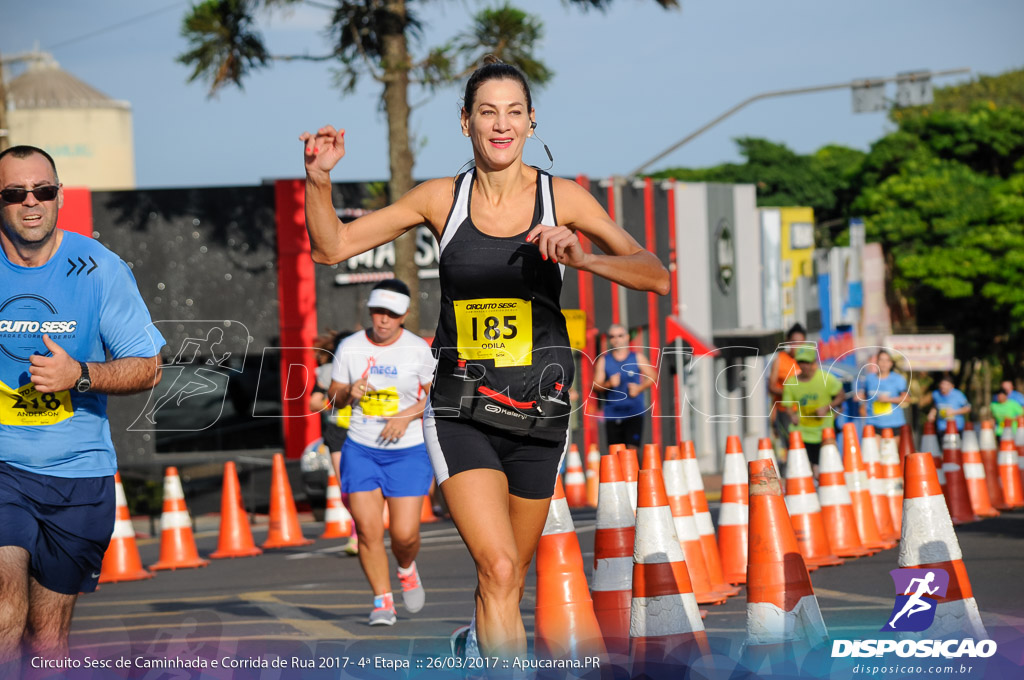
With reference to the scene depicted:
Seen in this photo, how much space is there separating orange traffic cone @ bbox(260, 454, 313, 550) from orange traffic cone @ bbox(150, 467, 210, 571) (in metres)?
1.49

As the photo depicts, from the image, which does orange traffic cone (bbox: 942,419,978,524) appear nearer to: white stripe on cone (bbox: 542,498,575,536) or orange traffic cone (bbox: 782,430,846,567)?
orange traffic cone (bbox: 782,430,846,567)

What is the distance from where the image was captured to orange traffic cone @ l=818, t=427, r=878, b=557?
10117 millimetres

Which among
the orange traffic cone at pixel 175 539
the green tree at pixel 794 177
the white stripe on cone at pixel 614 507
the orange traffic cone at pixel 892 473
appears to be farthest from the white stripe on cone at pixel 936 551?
the green tree at pixel 794 177

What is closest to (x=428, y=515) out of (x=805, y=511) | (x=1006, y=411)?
(x=805, y=511)

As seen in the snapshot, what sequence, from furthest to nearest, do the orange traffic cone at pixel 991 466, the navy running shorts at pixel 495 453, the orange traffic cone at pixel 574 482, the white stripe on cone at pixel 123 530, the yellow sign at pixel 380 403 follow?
the orange traffic cone at pixel 574 482 < the orange traffic cone at pixel 991 466 < the white stripe on cone at pixel 123 530 < the yellow sign at pixel 380 403 < the navy running shorts at pixel 495 453

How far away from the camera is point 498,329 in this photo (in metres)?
4.77

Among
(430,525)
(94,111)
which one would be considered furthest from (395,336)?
(94,111)

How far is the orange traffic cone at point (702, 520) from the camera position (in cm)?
847

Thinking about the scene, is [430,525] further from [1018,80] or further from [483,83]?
A: [1018,80]

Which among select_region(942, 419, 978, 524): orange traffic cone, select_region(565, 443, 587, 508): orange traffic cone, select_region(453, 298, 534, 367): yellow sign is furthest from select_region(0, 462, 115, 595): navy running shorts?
select_region(565, 443, 587, 508): orange traffic cone

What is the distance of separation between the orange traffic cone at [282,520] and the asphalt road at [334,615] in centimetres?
147

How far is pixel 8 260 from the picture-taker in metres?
4.79

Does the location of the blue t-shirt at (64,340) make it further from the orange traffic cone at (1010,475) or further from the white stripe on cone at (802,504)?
the orange traffic cone at (1010,475)

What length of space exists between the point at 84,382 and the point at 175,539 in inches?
338
